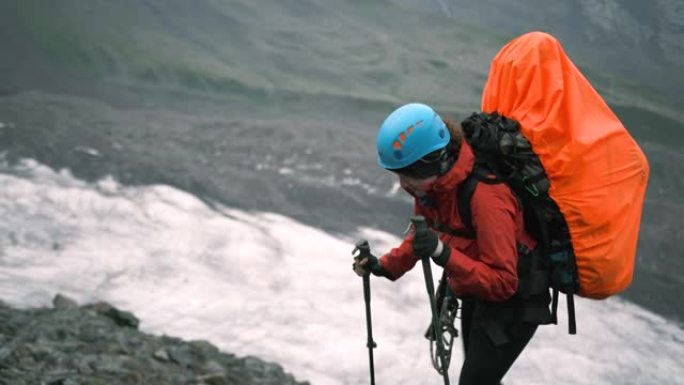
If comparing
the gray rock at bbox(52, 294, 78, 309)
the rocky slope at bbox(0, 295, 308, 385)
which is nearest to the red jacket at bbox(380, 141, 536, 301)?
the rocky slope at bbox(0, 295, 308, 385)

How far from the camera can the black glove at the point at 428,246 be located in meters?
2.80

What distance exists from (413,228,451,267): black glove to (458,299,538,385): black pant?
0.49 meters

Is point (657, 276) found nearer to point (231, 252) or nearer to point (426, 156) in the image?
point (231, 252)

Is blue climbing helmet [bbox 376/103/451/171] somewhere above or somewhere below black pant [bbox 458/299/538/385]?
above

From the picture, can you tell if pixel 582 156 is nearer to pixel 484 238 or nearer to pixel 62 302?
pixel 484 238

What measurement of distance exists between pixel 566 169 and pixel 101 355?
166 inches

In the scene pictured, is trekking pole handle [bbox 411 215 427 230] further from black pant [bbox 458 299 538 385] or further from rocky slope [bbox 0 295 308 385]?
rocky slope [bbox 0 295 308 385]

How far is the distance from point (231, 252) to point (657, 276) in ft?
22.7

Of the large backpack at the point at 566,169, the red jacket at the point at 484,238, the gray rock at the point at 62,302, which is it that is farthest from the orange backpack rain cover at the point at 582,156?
the gray rock at the point at 62,302

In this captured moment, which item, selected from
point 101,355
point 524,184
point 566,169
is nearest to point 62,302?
point 101,355

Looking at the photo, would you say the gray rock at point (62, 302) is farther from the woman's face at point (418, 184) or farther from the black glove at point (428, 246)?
the black glove at point (428, 246)

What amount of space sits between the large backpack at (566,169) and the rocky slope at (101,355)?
133 inches

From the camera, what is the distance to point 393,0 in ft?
81.3

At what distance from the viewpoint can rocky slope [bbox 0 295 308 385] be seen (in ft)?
17.5
